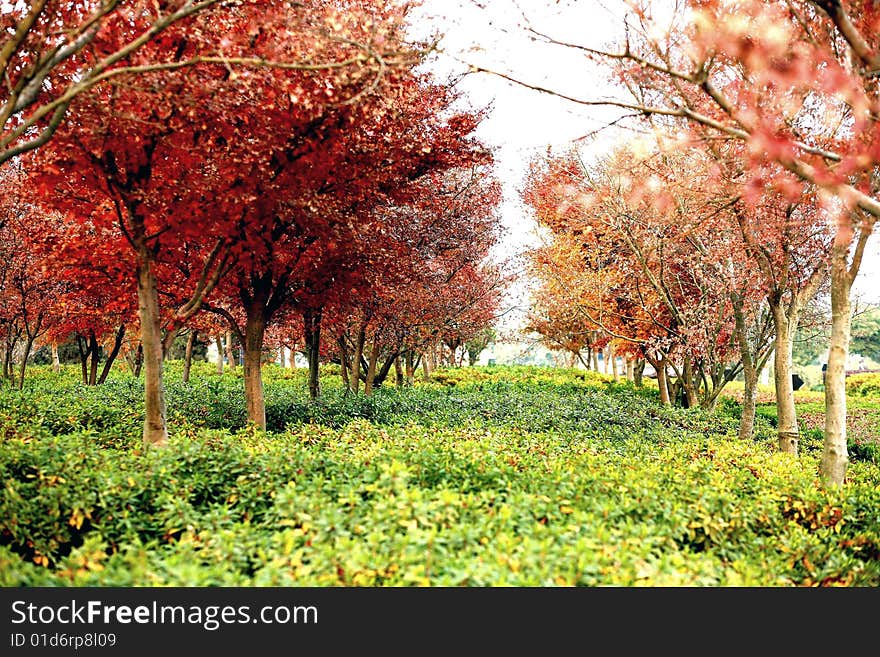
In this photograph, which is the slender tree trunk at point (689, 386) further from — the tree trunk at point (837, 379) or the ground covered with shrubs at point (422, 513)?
the tree trunk at point (837, 379)

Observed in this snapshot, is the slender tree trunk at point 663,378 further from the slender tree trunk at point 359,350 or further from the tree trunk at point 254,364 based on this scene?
the tree trunk at point 254,364

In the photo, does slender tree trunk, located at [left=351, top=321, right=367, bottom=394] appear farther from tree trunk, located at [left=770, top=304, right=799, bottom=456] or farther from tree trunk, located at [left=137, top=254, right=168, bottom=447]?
tree trunk, located at [left=770, top=304, right=799, bottom=456]

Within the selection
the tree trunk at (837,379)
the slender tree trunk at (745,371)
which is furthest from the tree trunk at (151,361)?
the slender tree trunk at (745,371)

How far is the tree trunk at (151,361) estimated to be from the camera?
22.5 ft

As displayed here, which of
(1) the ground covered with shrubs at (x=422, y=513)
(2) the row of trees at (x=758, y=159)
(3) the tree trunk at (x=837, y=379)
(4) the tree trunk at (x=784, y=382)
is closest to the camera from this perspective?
(1) the ground covered with shrubs at (x=422, y=513)

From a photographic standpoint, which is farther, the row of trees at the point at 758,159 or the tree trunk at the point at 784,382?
the tree trunk at the point at 784,382

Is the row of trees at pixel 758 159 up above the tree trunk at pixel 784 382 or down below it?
above

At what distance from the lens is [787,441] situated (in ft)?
28.0

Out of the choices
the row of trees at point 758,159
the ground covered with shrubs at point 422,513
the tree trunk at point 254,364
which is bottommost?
the ground covered with shrubs at point 422,513

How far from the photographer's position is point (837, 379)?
6.11 meters

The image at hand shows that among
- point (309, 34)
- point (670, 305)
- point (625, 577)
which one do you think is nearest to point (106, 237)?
point (309, 34)

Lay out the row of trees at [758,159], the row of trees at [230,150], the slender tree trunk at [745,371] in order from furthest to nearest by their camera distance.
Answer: the slender tree trunk at [745,371], the row of trees at [230,150], the row of trees at [758,159]

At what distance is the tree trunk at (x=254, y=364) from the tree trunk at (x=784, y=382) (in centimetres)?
724

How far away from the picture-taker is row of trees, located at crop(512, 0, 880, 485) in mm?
4262
